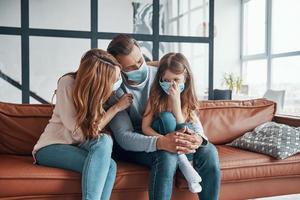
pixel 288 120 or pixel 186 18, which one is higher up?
pixel 186 18

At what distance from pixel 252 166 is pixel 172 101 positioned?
0.58m

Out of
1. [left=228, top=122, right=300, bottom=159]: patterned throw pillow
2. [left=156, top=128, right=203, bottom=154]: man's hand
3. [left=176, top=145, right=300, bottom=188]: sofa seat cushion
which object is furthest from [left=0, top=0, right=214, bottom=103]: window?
[left=156, top=128, right=203, bottom=154]: man's hand

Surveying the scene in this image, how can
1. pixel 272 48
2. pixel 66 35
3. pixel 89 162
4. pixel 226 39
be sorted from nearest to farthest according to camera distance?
pixel 89 162, pixel 66 35, pixel 272 48, pixel 226 39

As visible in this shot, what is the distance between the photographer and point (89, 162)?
1.54 m

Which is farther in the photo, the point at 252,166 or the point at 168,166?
the point at 252,166

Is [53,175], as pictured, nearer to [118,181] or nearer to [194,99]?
[118,181]

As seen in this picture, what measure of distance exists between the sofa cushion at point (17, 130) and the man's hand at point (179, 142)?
798 mm

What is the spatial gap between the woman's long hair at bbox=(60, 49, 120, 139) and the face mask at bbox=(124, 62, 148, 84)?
0.17 meters

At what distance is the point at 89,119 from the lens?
1.67 m

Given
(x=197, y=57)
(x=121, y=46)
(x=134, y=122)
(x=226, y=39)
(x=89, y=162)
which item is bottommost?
(x=89, y=162)

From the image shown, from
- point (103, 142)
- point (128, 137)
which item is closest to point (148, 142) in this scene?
point (128, 137)

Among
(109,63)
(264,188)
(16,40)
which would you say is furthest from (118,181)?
(16,40)

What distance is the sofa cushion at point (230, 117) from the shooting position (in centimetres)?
236

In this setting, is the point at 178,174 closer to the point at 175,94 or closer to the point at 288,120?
the point at 175,94
